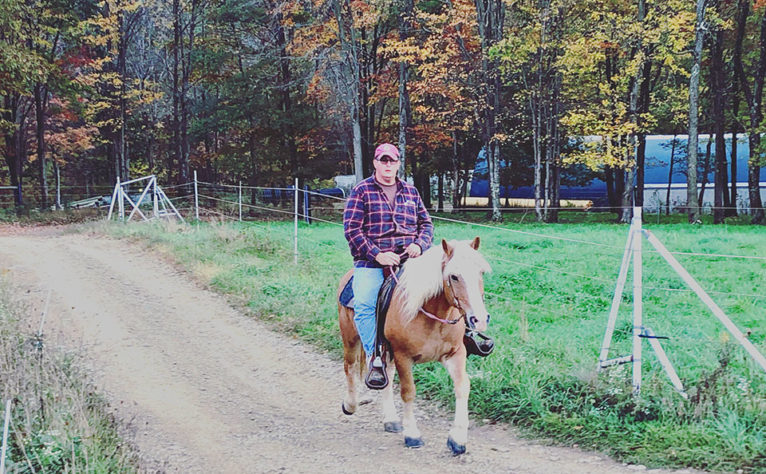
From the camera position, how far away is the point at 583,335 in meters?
6.51

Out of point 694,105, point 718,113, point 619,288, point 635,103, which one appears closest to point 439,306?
point 619,288

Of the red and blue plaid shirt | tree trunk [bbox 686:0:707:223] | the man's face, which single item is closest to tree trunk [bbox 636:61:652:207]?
tree trunk [bbox 686:0:707:223]

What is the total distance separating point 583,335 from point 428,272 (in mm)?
3240

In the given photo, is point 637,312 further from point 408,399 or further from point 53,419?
point 53,419

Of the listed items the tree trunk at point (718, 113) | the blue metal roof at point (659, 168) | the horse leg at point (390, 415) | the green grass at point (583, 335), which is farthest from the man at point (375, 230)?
the blue metal roof at point (659, 168)

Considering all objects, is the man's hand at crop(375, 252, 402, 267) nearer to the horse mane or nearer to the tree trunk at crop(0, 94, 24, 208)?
the horse mane

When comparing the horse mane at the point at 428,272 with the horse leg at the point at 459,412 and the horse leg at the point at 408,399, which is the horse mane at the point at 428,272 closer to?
the horse leg at the point at 408,399

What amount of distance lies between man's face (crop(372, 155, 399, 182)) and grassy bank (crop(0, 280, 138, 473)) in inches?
106

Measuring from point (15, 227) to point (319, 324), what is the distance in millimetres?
17205

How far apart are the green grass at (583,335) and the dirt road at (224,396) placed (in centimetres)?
35

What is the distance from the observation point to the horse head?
12.1 ft

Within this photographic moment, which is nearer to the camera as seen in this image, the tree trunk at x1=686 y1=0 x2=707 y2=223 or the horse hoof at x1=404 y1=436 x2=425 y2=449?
the horse hoof at x1=404 y1=436 x2=425 y2=449

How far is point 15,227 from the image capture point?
1997cm

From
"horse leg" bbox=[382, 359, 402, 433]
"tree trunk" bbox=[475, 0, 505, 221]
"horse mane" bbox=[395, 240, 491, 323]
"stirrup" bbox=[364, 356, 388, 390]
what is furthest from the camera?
"tree trunk" bbox=[475, 0, 505, 221]
